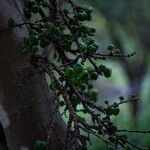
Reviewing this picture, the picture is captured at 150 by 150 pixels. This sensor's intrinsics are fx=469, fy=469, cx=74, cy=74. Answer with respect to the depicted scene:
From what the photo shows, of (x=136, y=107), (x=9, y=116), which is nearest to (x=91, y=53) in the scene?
(x=9, y=116)

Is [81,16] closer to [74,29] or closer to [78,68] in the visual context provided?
[74,29]

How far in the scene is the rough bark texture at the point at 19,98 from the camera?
1410 mm

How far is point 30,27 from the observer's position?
152cm

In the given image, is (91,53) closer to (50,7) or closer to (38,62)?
(38,62)

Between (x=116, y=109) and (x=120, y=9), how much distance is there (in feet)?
18.3

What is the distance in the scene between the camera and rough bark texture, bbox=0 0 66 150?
4.63ft

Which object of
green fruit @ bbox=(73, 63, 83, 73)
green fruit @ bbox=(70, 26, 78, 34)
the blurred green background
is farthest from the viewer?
the blurred green background

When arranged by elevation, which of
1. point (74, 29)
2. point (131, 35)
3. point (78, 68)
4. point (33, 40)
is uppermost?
point (131, 35)

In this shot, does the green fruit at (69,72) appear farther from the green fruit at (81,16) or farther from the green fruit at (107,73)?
the green fruit at (81,16)

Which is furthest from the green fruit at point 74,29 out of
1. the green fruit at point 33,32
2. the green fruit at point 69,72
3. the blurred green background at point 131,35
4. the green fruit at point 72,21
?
the blurred green background at point 131,35

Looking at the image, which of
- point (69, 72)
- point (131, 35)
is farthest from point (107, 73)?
point (131, 35)

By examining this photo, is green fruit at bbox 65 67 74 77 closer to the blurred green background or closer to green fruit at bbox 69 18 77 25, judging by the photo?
green fruit at bbox 69 18 77 25

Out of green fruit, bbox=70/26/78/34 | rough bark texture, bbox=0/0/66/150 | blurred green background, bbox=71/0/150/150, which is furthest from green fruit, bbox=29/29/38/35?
blurred green background, bbox=71/0/150/150

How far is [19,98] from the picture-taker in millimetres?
1416
